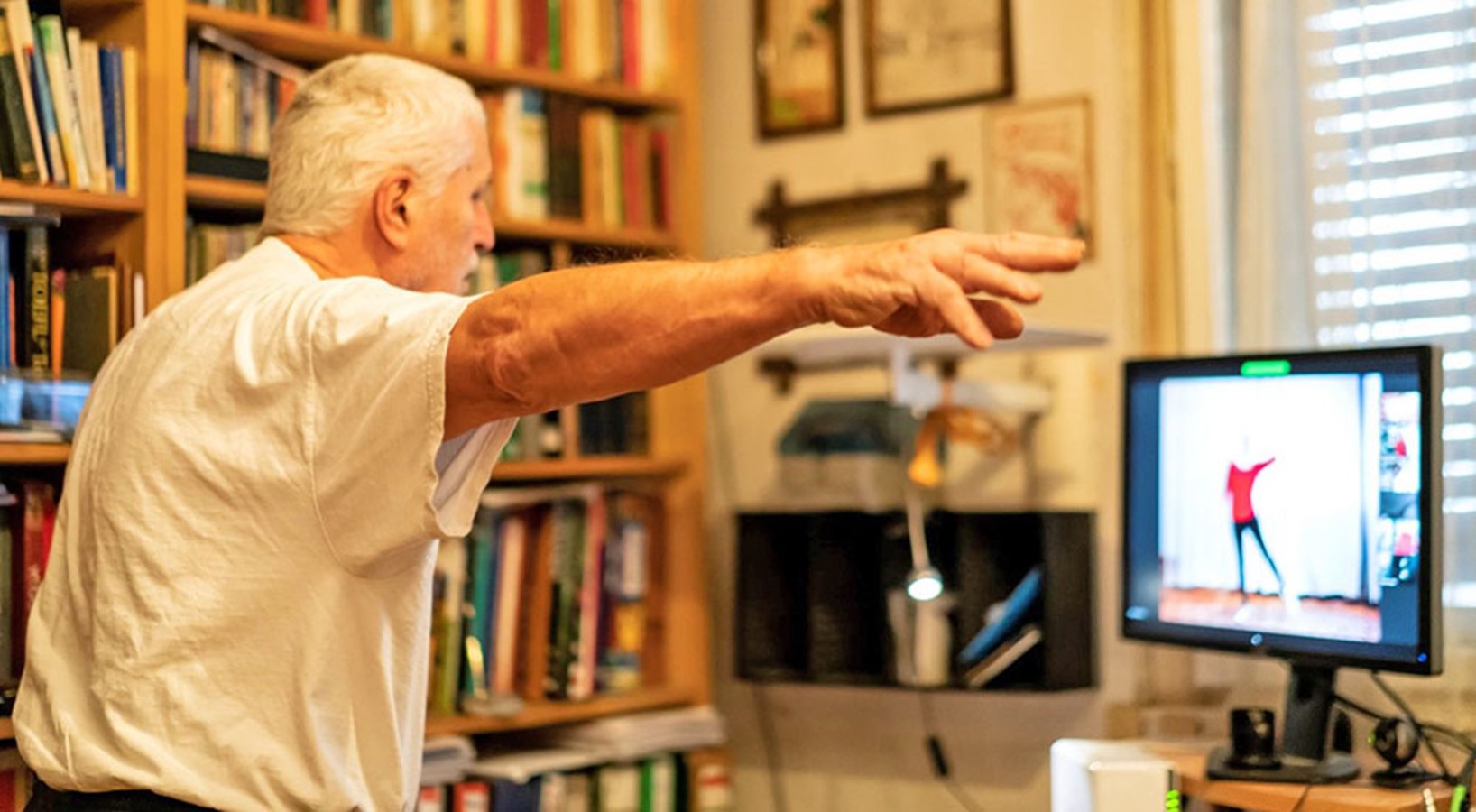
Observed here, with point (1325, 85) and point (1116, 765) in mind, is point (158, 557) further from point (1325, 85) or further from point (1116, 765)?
point (1325, 85)

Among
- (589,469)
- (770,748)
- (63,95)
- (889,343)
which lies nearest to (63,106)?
(63,95)

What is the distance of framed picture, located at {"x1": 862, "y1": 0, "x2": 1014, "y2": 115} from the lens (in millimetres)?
2744

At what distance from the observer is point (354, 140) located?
1.67 m

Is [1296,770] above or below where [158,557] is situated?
below

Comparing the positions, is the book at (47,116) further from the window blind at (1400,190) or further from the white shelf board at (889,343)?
the window blind at (1400,190)

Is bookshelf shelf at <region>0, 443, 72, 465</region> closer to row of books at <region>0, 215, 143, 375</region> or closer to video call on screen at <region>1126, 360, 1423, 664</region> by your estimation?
row of books at <region>0, 215, 143, 375</region>

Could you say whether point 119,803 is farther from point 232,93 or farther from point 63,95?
point 232,93

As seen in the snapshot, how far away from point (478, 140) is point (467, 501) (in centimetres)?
62

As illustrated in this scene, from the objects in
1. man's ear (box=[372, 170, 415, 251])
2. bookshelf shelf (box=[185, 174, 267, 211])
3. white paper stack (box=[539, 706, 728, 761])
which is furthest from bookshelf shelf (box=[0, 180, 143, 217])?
white paper stack (box=[539, 706, 728, 761])

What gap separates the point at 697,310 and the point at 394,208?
2.16 feet

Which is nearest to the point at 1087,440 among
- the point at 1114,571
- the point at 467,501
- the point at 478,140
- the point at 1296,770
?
the point at 1114,571

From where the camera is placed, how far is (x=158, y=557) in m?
1.46

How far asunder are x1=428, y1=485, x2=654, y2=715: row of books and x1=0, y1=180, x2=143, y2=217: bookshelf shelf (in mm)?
717

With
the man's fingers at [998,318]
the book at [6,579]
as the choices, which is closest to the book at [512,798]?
the book at [6,579]
